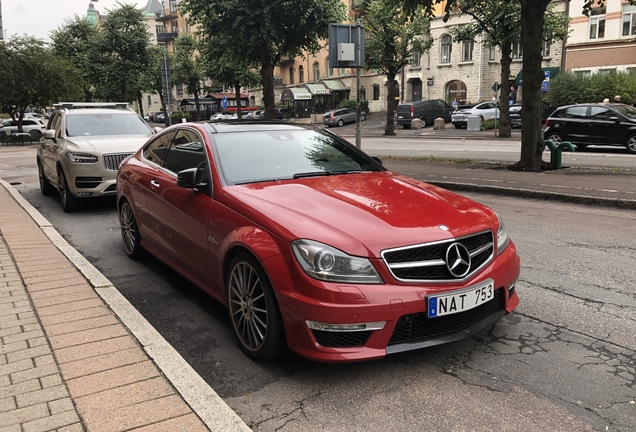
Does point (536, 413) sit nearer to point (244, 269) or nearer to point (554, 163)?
point (244, 269)

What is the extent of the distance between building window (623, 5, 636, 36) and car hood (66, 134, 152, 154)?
36055 millimetres

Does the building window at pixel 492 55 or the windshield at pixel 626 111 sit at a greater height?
the building window at pixel 492 55

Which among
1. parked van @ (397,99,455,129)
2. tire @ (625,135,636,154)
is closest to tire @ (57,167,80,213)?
tire @ (625,135,636,154)

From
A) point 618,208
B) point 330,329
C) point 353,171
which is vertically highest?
point 353,171

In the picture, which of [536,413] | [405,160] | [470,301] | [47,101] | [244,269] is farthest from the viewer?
[47,101]

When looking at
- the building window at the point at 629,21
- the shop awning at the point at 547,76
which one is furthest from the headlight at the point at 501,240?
the building window at the point at 629,21

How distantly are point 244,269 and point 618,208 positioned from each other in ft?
23.8

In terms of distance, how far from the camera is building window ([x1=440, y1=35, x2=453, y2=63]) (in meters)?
46.2

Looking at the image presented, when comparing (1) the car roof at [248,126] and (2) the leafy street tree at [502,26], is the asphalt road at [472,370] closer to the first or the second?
(1) the car roof at [248,126]

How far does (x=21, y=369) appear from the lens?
131 inches

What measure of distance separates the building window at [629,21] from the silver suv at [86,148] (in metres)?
35.5

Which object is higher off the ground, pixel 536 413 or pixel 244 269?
pixel 244 269

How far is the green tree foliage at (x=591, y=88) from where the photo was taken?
3070 cm

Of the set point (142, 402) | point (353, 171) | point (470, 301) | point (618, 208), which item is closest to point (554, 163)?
point (618, 208)
